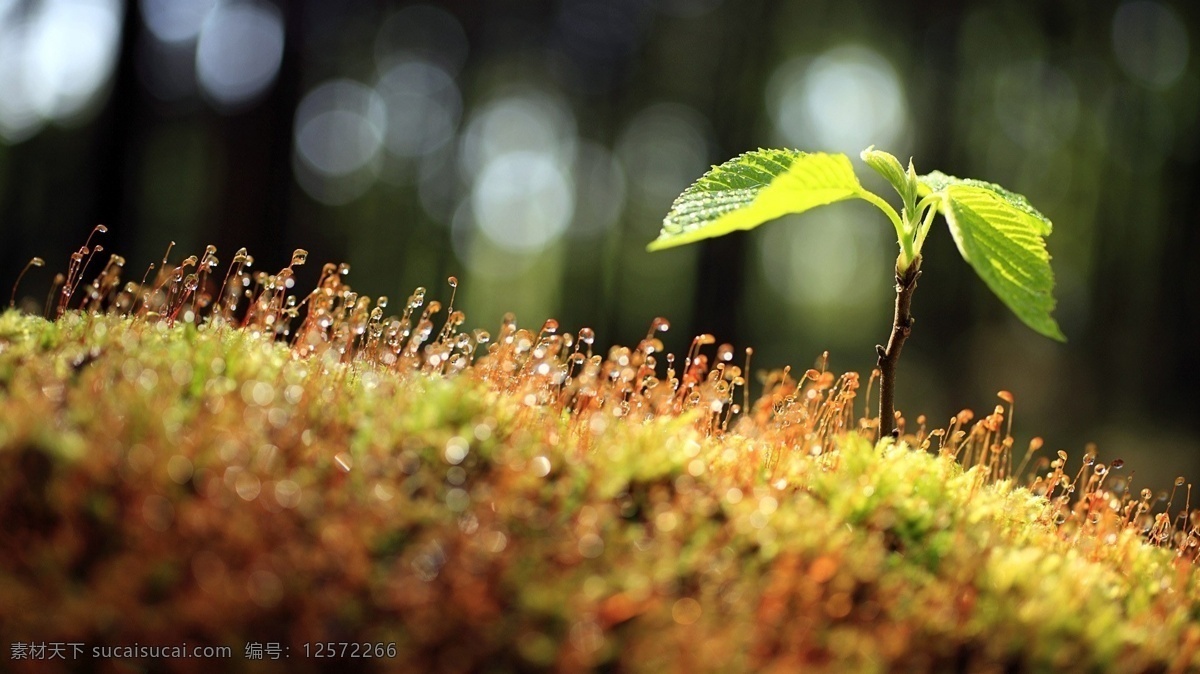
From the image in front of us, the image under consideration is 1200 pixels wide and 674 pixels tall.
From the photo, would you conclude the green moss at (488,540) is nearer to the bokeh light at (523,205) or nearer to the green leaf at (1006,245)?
the green leaf at (1006,245)

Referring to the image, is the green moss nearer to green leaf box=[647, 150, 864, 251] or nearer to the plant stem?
the plant stem

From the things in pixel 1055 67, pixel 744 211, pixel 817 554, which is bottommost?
pixel 817 554

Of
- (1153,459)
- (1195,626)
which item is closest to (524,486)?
(1195,626)

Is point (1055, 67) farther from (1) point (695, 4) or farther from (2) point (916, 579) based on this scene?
(2) point (916, 579)

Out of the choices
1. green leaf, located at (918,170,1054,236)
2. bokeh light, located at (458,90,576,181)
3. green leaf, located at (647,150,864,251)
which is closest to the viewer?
green leaf, located at (647,150,864,251)

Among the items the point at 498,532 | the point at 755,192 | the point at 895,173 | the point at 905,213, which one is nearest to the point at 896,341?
the point at 905,213

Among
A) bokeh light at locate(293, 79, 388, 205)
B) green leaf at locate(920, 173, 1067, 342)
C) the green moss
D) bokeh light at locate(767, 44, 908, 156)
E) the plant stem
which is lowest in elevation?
the green moss

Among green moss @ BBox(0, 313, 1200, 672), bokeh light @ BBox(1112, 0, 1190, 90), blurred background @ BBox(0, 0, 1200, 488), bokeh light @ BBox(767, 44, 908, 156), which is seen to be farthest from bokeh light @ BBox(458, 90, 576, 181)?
green moss @ BBox(0, 313, 1200, 672)
